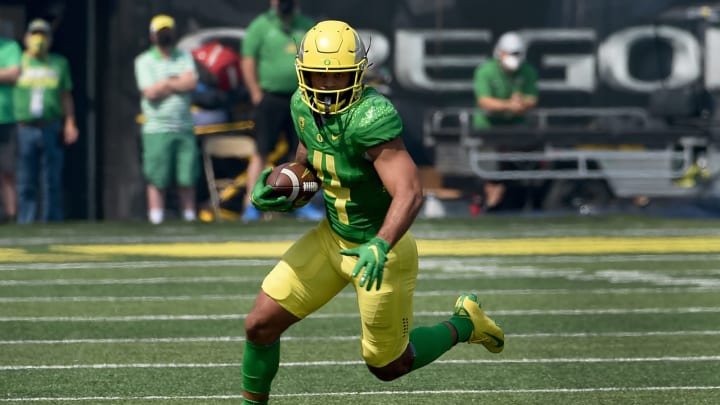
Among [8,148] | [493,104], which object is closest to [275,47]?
[493,104]

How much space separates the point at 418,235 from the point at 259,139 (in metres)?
1.79

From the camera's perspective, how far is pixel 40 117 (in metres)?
13.9

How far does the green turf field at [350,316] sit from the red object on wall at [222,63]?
168cm

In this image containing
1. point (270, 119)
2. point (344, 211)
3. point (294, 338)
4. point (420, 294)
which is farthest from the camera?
point (270, 119)

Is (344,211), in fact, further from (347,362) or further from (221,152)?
(221,152)

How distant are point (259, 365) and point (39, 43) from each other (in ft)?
29.8

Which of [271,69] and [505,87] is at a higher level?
[271,69]

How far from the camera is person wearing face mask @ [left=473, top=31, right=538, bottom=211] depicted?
581 inches

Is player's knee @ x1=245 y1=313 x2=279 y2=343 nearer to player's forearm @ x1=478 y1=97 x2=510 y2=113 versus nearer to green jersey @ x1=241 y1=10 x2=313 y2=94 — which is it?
green jersey @ x1=241 y1=10 x2=313 y2=94

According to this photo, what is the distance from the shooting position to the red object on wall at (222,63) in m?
15.0

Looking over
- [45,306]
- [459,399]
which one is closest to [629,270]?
[45,306]

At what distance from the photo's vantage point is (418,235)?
43.4 feet

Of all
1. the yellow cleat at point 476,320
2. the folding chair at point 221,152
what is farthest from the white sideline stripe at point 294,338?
the folding chair at point 221,152

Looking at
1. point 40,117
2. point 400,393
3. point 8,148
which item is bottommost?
point 8,148
